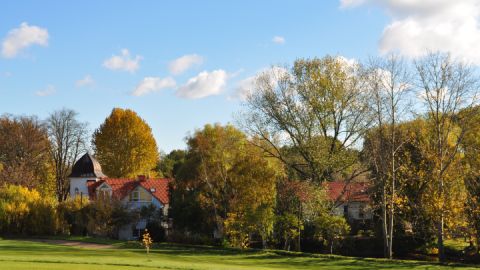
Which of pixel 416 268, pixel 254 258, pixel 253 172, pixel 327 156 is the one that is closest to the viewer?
pixel 416 268

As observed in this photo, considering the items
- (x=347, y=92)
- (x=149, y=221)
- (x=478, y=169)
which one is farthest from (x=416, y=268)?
(x=149, y=221)

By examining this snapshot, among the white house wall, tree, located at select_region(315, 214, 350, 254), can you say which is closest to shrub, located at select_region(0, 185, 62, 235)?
the white house wall

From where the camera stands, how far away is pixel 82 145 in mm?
68438

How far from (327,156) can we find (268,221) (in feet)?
20.2

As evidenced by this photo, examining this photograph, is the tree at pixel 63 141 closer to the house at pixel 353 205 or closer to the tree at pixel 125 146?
the tree at pixel 125 146

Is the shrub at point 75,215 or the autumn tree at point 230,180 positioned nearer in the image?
the autumn tree at point 230,180

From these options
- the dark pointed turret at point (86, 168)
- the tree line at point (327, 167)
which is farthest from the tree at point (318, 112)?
the dark pointed turret at point (86, 168)

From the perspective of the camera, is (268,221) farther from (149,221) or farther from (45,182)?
(45,182)

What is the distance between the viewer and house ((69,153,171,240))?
169 ft

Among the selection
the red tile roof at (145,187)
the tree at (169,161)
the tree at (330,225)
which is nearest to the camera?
the tree at (330,225)

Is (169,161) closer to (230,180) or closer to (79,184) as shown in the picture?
(79,184)

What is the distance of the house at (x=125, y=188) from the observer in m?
51.6

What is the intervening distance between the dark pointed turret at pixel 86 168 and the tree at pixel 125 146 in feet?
14.0

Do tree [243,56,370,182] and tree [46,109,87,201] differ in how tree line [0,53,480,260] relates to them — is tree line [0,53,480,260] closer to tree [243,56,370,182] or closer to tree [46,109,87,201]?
tree [243,56,370,182]
